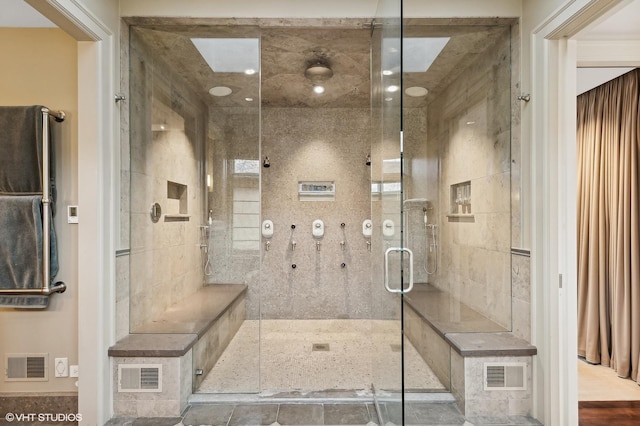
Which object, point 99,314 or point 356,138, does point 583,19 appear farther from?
point 99,314

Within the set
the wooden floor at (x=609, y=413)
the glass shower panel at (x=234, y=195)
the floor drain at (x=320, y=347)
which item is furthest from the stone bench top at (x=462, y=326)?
the floor drain at (x=320, y=347)

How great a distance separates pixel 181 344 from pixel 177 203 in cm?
105

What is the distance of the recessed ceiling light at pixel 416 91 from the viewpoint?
2.30m

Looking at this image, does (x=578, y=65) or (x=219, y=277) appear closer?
(x=578, y=65)

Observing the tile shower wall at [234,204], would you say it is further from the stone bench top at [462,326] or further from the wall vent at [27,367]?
the stone bench top at [462,326]

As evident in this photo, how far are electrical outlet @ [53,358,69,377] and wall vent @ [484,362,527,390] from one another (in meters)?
2.57

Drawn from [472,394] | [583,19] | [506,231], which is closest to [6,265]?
[472,394]

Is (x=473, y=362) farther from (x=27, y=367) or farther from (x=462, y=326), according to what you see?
(x=27, y=367)

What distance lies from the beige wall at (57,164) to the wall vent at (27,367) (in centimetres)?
3

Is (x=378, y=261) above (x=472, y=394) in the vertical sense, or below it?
above

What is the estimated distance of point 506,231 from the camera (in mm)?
2277

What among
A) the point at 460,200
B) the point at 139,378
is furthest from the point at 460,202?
the point at 139,378

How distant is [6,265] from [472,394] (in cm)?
289

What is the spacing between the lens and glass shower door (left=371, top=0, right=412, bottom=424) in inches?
66.1
